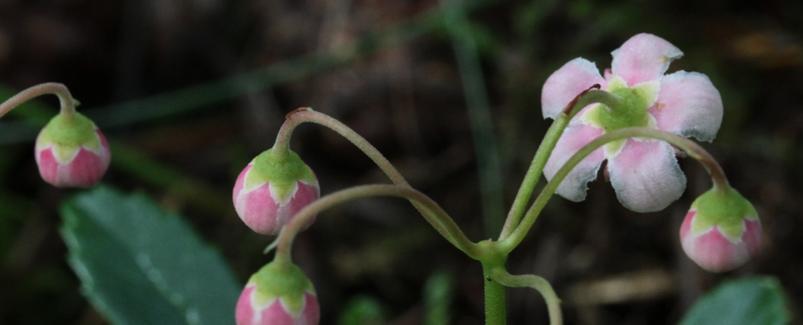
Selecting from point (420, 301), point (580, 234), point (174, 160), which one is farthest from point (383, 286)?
point (174, 160)

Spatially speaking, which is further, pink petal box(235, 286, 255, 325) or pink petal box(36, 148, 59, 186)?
pink petal box(36, 148, 59, 186)

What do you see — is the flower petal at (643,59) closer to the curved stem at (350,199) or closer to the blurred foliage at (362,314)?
the curved stem at (350,199)

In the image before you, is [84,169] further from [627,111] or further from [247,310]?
[627,111]

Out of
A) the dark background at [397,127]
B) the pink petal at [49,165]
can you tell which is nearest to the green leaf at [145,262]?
the pink petal at [49,165]

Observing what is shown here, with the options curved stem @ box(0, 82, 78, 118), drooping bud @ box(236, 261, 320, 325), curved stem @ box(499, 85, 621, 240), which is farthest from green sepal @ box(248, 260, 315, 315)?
curved stem @ box(0, 82, 78, 118)

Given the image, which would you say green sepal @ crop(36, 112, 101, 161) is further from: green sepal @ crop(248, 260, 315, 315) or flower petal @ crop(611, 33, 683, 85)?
flower petal @ crop(611, 33, 683, 85)

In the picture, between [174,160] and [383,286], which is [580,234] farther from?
[174,160]
